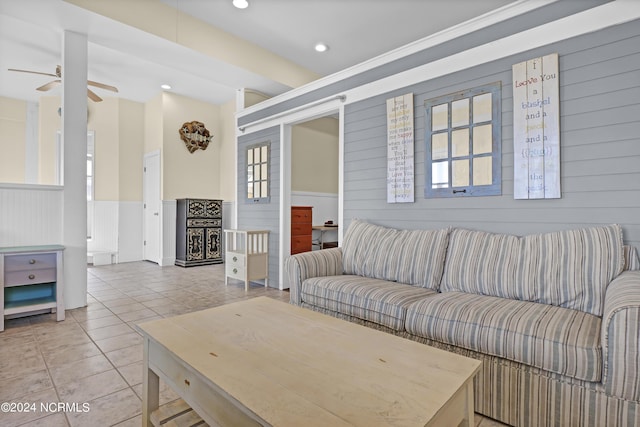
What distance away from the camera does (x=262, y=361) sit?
1127 mm

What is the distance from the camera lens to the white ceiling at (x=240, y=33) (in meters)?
3.32

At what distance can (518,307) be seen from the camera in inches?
67.5

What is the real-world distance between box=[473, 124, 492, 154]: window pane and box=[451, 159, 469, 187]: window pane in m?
0.12

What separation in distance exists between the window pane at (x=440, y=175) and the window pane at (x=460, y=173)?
0.05m

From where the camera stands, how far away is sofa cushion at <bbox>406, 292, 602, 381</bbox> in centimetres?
134

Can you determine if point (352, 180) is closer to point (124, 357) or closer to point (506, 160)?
point (506, 160)

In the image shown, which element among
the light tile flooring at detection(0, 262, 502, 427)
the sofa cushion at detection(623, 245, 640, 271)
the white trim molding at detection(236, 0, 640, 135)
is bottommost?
the light tile flooring at detection(0, 262, 502, 427)

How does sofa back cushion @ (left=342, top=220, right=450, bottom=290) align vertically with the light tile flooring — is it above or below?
above

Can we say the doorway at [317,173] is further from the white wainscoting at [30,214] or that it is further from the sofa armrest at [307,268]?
the white wainscoting at [30,214]

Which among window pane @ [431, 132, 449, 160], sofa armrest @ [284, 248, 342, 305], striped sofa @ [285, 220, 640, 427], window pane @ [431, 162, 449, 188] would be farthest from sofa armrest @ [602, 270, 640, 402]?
sofa armrest @ [284, 248, 342, 305]

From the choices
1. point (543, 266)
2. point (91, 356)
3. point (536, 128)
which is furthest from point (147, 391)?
point (536, 128)

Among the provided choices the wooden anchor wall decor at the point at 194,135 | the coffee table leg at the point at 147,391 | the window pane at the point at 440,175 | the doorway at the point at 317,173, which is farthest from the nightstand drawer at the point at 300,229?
the coffee table leg at the point at 147,391

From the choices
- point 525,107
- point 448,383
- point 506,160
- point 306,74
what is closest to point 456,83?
point 525,107

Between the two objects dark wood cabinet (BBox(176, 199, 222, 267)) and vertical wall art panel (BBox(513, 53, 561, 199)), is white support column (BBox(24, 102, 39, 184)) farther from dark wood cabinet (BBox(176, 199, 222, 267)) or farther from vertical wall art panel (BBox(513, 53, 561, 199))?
vertical wall art panel (BBox(513, 53, 561, 199))
